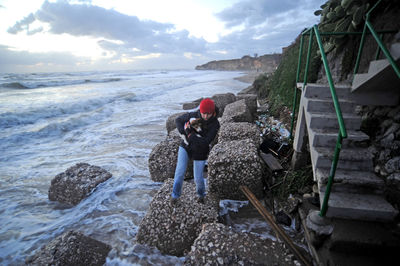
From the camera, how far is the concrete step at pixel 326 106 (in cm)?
350

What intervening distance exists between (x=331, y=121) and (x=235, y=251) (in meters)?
2.68

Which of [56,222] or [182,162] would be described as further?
[56,222]

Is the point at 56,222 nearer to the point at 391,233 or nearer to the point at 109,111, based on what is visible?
the point at 391,233

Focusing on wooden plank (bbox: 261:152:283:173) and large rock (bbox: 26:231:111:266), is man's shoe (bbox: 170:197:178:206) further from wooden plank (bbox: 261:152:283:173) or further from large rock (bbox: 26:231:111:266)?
wooden plank (bbox: 261:152:283:173)

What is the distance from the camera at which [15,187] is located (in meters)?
5.24

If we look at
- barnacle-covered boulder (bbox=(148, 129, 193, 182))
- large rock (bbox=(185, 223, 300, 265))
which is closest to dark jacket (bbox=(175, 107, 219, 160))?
large rock (bbox=(185, 223, 300, 265))

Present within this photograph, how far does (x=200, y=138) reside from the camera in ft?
11.2

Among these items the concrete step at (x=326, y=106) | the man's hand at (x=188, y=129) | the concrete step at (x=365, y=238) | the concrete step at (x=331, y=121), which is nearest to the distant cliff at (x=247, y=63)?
the concrete step at (x=326, y=106)

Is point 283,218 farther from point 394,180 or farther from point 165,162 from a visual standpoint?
point 165,162

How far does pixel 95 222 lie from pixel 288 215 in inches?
153

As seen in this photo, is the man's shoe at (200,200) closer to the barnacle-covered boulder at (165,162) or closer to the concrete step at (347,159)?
the barnacle-covered boulder at (165,162)

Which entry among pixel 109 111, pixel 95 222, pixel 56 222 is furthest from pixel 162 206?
pixel 109 111

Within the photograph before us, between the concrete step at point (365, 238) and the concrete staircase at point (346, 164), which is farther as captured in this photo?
the concrete staircase at point (346, 164)

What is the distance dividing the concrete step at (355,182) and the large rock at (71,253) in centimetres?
355
